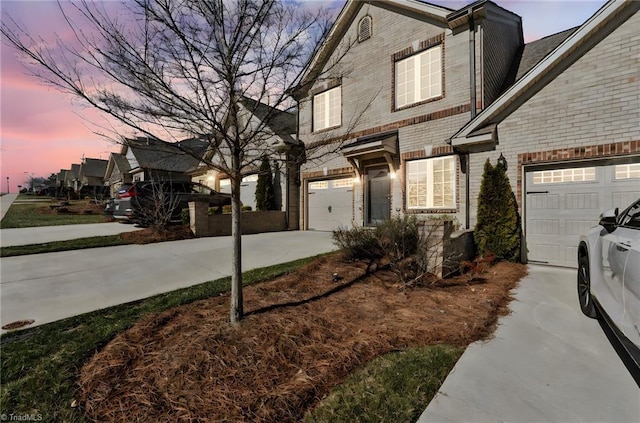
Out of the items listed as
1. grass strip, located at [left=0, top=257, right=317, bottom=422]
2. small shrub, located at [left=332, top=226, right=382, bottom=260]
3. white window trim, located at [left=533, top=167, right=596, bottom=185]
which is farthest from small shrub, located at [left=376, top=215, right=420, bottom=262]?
white window trim, located at [left=533, top=167, right=596, bottom=185]

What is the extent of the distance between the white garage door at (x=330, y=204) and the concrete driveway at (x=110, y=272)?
2.83 metres

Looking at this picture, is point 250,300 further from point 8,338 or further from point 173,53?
point 173,53

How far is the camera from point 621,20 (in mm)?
6117

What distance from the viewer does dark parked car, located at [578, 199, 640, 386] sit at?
7.85 ft

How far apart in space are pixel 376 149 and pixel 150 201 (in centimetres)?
844

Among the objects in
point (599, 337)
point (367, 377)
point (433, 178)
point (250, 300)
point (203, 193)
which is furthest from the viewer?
point (203, 193)

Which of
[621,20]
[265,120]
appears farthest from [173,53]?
[621,20]

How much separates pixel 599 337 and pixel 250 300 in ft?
14.5

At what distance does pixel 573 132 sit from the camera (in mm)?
6484

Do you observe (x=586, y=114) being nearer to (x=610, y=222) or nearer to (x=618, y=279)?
(x=610, y=222)

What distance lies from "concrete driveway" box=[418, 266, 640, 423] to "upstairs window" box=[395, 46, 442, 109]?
7.45 metres

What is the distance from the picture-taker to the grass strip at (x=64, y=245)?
7456mm

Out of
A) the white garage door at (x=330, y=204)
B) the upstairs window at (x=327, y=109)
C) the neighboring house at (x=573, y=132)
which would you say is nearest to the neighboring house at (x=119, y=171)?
the white garage door at (x=330, y=204)

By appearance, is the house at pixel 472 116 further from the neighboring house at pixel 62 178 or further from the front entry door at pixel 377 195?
the neighboring house at pixel 62 178
